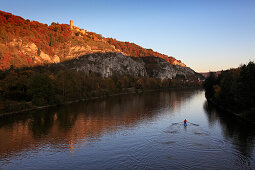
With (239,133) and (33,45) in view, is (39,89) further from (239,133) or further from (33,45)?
(33,45)

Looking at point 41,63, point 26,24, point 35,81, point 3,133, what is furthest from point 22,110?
point 26,24

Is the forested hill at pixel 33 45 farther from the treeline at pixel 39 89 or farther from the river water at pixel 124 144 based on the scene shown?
the river water at pixel 124 144

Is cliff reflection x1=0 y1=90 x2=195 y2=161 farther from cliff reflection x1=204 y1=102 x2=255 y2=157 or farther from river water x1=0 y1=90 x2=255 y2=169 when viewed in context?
cliff reflection x1=204 y1=102 x2=255 y2=157

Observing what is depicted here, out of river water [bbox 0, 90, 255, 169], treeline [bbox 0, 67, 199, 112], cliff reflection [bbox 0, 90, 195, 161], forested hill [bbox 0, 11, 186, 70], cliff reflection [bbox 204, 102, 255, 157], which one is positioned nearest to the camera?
river water [bbox 0, 90, 255, 169]

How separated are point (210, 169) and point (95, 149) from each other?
54.7 feet

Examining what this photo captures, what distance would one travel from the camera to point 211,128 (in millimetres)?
45625

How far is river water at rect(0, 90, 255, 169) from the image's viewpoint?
89.7 feet

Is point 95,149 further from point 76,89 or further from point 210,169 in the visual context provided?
point 76,89

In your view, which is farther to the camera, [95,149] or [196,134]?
[196,134]

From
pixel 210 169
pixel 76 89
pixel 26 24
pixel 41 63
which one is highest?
pixel 26 24

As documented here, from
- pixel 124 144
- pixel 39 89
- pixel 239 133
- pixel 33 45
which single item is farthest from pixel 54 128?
pixel 33 45

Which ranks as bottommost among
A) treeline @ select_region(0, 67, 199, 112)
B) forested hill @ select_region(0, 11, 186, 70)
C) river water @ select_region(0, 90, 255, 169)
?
river water @ select_region(0, 90, 255, 169)

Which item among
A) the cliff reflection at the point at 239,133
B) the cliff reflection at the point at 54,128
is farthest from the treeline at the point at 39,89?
the cliff reflection at the point at 239,133

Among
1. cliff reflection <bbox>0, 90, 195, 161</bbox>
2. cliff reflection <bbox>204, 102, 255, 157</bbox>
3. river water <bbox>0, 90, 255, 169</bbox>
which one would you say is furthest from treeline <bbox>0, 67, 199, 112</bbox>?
cliff reflection <bbox>204, 102, 255, 157</bbox>
